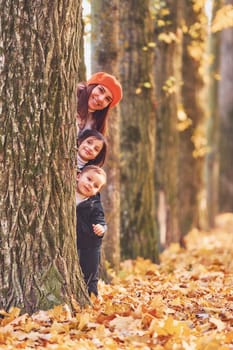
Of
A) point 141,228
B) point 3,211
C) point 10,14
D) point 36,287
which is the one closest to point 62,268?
point 36,287

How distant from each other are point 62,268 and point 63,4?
205 centimetres

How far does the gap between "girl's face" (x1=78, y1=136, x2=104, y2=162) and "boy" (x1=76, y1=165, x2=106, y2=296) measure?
13 cm

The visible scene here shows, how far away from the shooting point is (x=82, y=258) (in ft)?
22.9

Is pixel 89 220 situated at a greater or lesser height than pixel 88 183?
lesser

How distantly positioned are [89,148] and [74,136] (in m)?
0.97

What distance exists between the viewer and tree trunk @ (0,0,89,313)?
5691 mm

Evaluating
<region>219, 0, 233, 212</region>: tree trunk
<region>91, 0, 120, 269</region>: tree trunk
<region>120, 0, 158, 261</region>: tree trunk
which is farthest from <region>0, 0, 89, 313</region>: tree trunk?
<region>219, 0, 233, 212</region>: tree trunk

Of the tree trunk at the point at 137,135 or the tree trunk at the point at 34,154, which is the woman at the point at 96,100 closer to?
the tree trunk at the point at 34,154

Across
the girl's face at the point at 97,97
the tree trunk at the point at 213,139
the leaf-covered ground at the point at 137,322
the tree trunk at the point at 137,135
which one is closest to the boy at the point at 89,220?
the leaf-covered ground at the point at 137,322

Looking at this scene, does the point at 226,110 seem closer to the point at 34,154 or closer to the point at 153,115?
the point at 153,115

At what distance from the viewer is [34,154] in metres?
5.75

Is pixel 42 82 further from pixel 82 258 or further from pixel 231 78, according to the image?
pixel 231 78

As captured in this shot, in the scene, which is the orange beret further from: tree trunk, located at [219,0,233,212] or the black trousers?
tree trunk, located at [219,0,233,212]

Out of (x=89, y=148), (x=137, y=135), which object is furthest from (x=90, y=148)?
(x=137, y=135)
